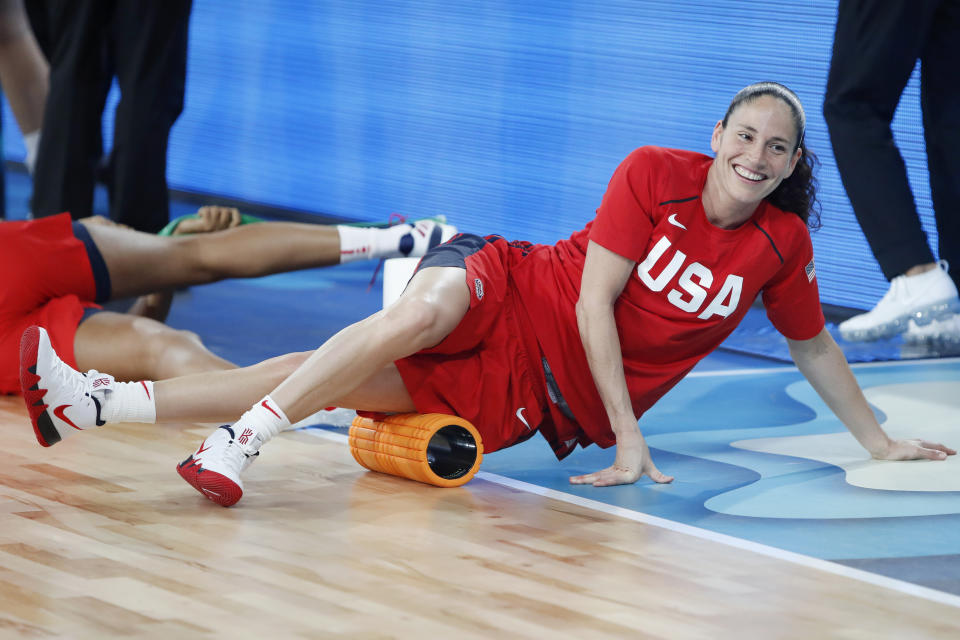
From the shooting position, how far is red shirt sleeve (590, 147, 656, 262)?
280 cm

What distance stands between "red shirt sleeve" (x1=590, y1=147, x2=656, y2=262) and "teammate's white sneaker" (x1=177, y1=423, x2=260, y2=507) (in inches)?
33.2

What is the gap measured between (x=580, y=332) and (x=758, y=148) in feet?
1.74

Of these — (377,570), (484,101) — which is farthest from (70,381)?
(484,101)

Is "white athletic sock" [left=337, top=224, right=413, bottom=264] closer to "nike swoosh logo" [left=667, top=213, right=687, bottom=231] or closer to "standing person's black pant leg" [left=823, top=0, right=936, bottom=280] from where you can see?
"nike swoosh logo" [left=667, top=213, right=687, bottom=231]

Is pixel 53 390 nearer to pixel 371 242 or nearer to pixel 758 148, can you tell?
pixel 371 242

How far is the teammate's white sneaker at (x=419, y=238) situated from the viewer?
3.85 meters

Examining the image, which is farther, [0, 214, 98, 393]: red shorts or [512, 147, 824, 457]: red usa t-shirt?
[0, 214, 98, 393]: red shorts

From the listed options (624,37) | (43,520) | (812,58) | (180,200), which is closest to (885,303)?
(812,58)

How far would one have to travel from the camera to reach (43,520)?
252cm

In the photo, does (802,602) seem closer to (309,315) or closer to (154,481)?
(154,481)

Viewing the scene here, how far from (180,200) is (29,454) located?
5033mm

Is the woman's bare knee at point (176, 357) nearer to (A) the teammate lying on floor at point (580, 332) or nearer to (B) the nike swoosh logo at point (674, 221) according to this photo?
(A) the teammate lying on floor at point (580, 332)

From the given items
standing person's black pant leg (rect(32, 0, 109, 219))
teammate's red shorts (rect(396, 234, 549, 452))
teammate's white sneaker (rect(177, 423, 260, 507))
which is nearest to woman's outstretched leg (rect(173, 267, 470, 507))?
teammate's white sneaker (rect(177, 423, 260, 507))

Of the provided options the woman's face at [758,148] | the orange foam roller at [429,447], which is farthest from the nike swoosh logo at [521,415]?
the woman's face at [758,148]
